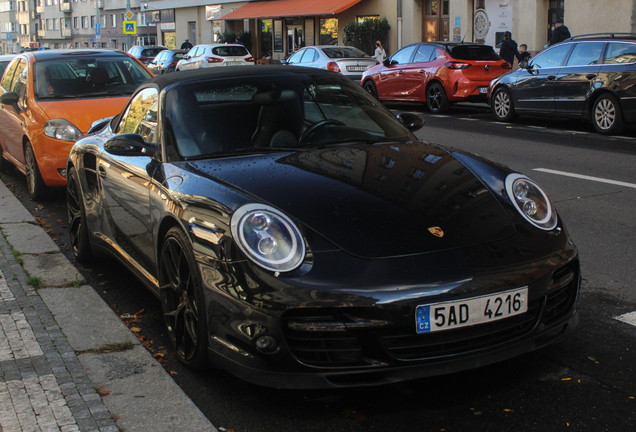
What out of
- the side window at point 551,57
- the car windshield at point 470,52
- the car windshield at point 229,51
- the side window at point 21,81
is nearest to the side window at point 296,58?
the car windshield at point 470,52

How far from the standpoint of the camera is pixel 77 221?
5477 mm

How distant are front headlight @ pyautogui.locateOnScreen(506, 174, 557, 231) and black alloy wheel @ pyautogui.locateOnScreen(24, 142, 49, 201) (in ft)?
17.6

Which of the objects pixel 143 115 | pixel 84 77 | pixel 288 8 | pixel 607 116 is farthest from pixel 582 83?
pixel 288 8

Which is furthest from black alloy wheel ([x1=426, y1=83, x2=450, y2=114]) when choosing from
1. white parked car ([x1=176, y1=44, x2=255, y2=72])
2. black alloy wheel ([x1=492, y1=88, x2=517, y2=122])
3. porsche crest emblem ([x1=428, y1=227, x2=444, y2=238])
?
white parked car ([x1=176, y1=44, x2=255, y2=72])

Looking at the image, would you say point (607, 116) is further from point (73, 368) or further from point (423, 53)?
point (73, 368)

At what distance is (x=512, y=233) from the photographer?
3242 mm

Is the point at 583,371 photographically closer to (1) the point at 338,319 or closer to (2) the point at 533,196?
(2) the point at 533,196

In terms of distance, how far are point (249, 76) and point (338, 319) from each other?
2016 mm

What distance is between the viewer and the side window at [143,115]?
169 inches

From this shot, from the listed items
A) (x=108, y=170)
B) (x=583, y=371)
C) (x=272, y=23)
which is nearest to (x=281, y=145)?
(x=108, y=170)

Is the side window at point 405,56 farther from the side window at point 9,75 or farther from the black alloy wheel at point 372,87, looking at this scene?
the side window at point 9,75

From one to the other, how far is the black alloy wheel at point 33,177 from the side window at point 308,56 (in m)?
15.0

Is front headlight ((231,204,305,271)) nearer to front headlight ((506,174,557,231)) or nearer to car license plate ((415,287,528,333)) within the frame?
car license plate ((415,287,528,333))

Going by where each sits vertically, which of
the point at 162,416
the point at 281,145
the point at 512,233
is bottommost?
the point at 162,416
